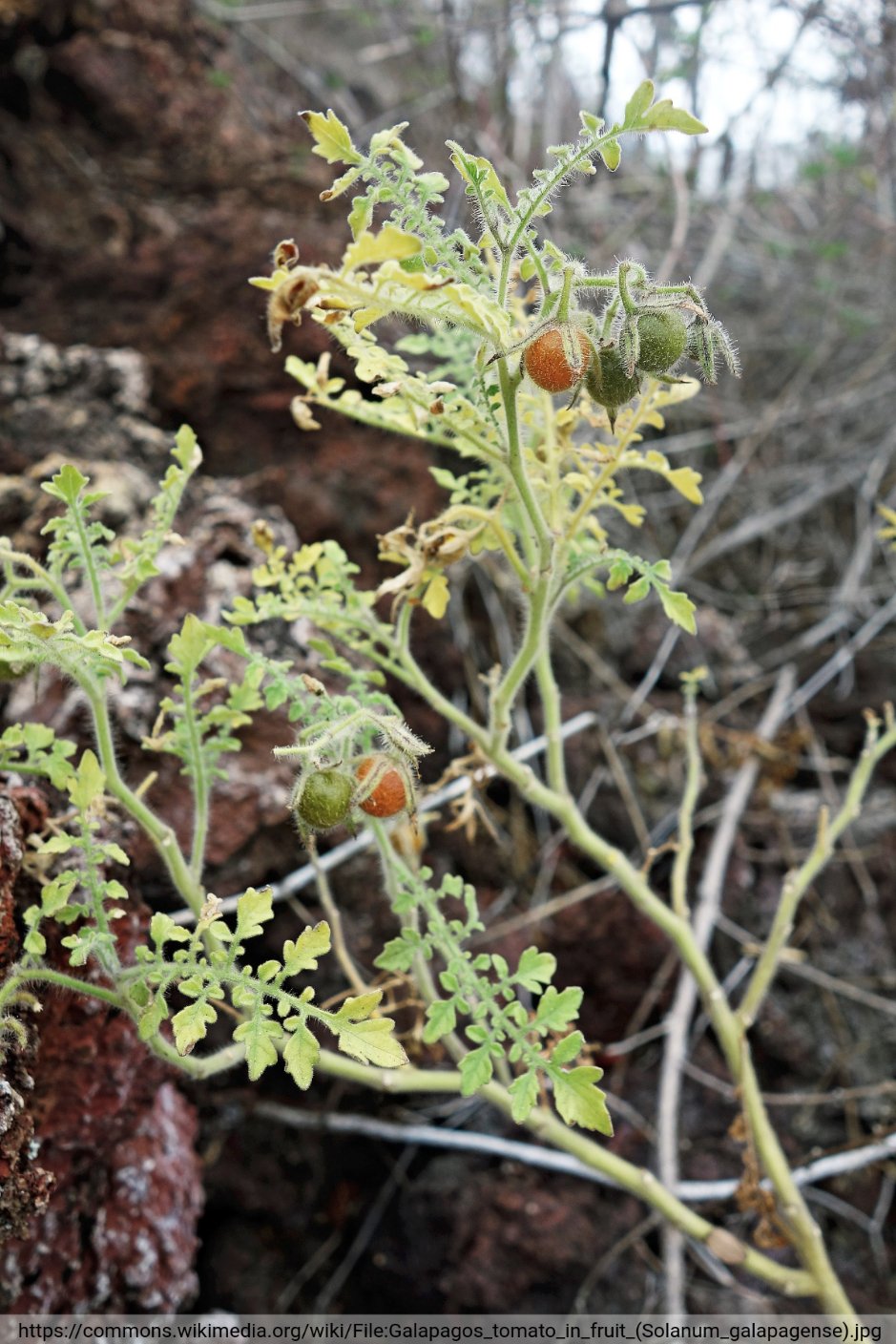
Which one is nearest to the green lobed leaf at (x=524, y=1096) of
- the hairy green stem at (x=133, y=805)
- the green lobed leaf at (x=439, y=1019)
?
the green lobed leaf at (x=439, y=1019)

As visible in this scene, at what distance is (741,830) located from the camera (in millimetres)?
2715

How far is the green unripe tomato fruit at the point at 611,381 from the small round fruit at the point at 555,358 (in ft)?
0.18

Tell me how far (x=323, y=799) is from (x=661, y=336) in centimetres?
70

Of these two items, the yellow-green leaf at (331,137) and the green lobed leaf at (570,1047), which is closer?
the yellow-green leaf at (331,137)

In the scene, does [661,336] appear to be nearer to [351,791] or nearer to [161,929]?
[351,791]

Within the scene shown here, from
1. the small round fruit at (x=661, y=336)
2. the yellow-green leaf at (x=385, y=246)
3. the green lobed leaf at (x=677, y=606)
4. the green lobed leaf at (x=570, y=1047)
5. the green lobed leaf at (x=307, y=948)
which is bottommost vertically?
the green lobed leaf at (x=570, y=1047)

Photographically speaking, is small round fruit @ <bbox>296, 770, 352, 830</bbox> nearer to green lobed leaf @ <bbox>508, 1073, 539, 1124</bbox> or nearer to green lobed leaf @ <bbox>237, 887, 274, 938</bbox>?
green lobed leaf @ <bbox>237, 887, 274, 938</bbox>

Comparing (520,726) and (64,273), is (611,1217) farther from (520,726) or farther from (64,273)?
(64,273)

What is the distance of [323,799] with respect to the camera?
125 cm

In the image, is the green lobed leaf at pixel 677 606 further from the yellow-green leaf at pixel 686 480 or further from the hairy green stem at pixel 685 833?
the hairy green stem at pixel 685 833

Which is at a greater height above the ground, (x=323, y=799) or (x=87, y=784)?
(x=323, y=799)

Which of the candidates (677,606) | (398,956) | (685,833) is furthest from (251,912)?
(685,833)

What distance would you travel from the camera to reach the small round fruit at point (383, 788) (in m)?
1.29

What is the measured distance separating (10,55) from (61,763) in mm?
2417
